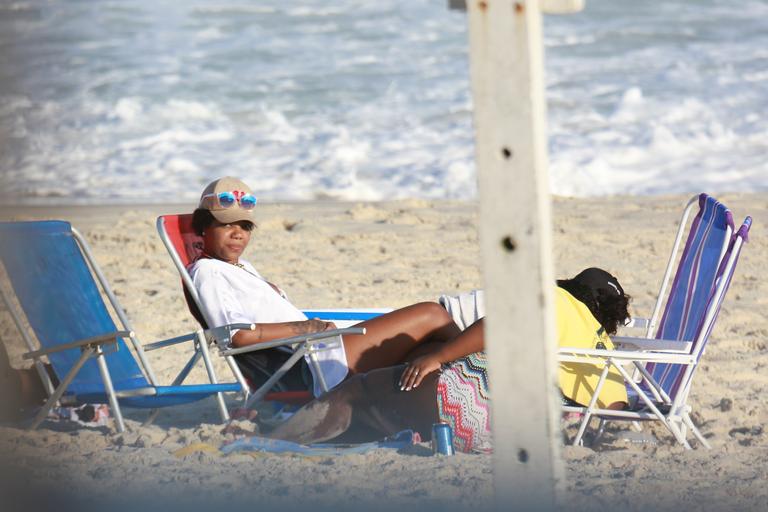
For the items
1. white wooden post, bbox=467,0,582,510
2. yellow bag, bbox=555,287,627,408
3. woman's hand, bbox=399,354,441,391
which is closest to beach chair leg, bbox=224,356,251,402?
woman's hand, bbox=399,354,441,391

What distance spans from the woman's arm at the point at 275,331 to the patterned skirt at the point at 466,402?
22.0 inches

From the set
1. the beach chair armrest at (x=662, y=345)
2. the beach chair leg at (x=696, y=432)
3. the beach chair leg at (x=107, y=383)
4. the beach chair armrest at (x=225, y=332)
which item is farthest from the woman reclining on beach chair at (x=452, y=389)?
the beach chair leg at (x=107, y=383)

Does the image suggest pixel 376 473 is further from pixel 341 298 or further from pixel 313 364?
pixel 341 298

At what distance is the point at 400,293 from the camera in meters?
6.59

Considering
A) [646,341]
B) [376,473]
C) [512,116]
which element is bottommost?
[376,473]

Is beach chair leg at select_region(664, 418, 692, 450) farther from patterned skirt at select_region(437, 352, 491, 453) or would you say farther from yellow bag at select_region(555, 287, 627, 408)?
patterned skirt at select_region(437, 352, 491, 453)

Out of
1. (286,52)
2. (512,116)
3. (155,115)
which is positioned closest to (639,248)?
(512,116)

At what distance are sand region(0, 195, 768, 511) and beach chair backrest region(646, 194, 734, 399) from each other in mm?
258

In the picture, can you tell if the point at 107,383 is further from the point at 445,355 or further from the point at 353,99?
the point at 353,99

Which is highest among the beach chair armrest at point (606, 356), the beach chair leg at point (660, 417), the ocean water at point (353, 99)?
the ocean water at point (353, 99)

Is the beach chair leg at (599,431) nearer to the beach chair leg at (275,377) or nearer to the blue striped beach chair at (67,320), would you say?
the beach chair leg at (275,377)

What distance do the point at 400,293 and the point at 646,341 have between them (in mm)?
2772

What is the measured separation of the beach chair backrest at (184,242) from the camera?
14.2 ft

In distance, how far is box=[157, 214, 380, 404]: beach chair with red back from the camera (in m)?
3.99
